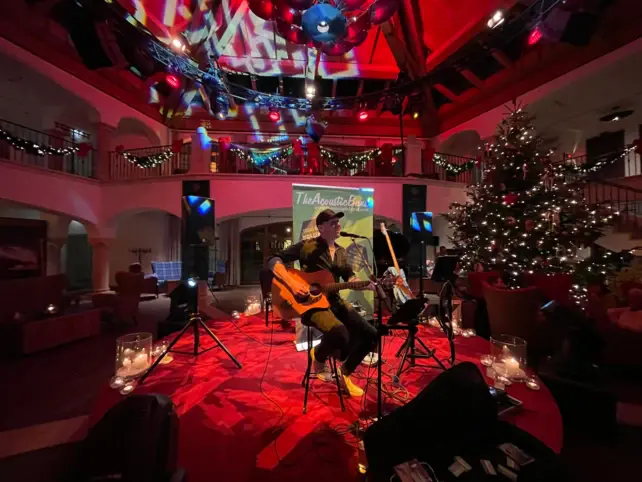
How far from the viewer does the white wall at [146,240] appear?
11.4 metres

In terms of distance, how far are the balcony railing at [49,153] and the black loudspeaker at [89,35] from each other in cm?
248

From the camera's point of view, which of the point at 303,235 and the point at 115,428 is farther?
the point at 303,235

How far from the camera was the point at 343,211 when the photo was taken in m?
4.81

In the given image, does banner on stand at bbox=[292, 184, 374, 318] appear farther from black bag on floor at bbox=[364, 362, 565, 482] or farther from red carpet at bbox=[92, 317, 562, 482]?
black bag on floor at bbox=[364, 362, 565, 482]

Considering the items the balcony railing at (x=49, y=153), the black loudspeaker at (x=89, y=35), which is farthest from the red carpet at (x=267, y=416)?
the balcony railing at (x=49, y=153)

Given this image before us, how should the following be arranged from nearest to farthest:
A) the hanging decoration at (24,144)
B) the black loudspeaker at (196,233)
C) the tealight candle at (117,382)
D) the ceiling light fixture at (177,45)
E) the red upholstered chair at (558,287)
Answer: the tealight candle at (117,382)
the black loudspeaker at (196,233)
the red upholstered chair at (558,287)
the ceiling light fixture at (177,45)
the hanging decoration at (24,144)

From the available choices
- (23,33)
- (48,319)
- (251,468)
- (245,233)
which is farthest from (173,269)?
(251,468)

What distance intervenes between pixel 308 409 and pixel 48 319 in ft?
15.4

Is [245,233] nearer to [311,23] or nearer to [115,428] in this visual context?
[311,23]

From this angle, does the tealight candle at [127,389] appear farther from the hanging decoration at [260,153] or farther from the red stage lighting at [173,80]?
the hanging decoration at [260,153]

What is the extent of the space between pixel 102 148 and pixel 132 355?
8703 mm

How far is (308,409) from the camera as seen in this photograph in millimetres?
2746

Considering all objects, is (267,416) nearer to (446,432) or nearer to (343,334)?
(343,334)

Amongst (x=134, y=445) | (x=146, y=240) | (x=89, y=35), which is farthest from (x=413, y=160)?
(x=146, y=240)
